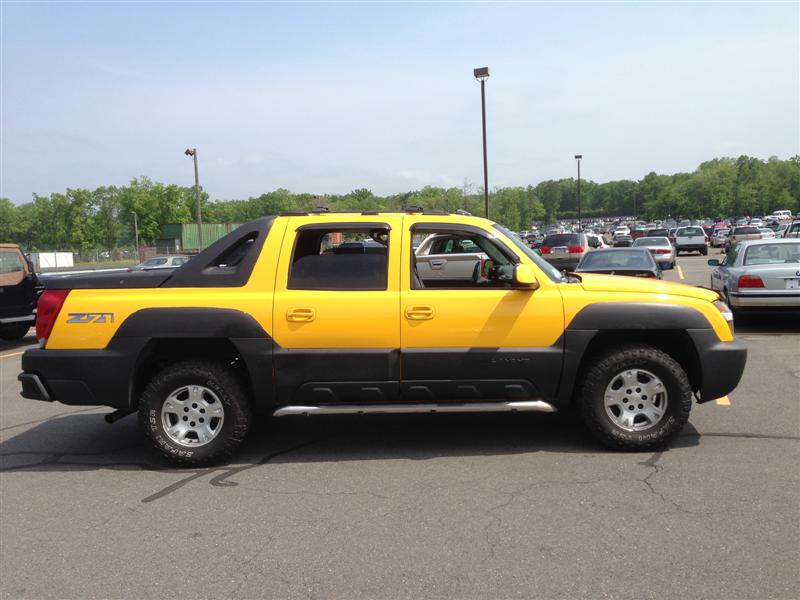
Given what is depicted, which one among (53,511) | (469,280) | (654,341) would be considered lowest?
(53,511)

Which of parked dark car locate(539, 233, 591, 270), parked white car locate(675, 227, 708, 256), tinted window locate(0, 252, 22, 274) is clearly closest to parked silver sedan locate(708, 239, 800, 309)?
parked dark car locate(539, 233, 591, 270)

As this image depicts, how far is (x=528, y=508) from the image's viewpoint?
4.32m

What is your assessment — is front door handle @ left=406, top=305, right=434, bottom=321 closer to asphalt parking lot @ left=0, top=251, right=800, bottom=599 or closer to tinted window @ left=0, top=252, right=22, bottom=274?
asphalt parking lot @ left=0, top=251, right=800, bottom=599

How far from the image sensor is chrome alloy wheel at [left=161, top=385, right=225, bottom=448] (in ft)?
17.3

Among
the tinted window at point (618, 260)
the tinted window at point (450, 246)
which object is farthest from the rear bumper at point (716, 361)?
the tinted window at point (618, 260)

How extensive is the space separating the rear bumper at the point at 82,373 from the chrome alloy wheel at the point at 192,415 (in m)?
0.37

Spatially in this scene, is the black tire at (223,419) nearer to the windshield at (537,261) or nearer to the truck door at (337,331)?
the truck door at (337,331)

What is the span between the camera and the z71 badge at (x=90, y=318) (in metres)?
5.23

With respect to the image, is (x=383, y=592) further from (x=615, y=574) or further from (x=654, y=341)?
(x=654, y=341)

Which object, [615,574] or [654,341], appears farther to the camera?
[654,341]

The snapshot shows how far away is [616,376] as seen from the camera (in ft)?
17.3

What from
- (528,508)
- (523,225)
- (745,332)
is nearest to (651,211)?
(523,225)

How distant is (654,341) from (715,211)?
387ft

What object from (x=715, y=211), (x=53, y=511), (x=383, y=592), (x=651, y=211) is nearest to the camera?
(x=383, y=592)
